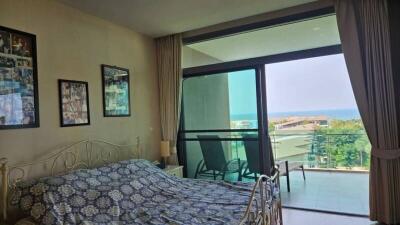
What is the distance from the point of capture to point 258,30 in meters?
3.76

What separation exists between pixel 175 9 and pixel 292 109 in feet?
11.8

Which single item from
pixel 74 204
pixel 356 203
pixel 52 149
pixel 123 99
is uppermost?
pixel 123 99

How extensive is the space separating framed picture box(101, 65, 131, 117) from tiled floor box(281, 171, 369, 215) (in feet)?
8.83

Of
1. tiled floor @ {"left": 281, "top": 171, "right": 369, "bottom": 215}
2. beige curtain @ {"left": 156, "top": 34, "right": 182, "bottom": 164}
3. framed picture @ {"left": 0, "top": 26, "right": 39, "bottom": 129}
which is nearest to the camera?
framed picture @ {"left": 0, "top": 26, "right": 39, "bottom": 129}

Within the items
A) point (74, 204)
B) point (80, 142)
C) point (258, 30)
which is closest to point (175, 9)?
point (258, 30)

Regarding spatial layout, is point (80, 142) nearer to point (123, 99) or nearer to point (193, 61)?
point (123, 99)

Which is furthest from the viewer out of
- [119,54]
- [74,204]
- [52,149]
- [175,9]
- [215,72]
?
[215,72]

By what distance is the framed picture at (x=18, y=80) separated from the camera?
92.7 inches

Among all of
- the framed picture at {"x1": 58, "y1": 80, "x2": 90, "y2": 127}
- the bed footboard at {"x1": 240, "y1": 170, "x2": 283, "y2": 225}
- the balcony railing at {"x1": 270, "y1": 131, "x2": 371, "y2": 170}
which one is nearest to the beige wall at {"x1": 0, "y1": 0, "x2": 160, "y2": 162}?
the framed picture at {"x1": 58, "y1": 80, "x2": 90, "y2": 127}

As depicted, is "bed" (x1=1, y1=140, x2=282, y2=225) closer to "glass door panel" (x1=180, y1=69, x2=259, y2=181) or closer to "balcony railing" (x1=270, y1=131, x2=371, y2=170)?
"glass door panel" (x1=180, y1=69, x2=259, y2=181)

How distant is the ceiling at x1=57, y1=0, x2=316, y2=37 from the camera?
305 centimetres

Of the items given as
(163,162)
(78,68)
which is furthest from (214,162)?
(78,68)

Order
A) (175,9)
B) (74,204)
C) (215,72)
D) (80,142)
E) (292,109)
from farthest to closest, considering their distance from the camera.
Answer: (292,109)
(215,72)
(175,9)
(80,142)
(74,204)

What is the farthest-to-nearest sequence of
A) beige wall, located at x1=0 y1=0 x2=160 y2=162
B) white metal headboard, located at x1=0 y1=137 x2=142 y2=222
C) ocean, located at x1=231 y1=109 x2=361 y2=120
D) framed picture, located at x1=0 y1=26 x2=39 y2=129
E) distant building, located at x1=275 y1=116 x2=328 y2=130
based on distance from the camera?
1. distant building, located at x1=275 y1=116 x2=328 y2=130
2. ocean, located at x1=231 y1=109 x2=361 y2=120
3. beige wall, located at x1=0 y1=0 x2=160 y2=162
4. framed picture, located at x1=0 y1=26 x2=39 y2=129
5. white metal headboard, located at x1=0 y1=137 x2=142 y2=222
